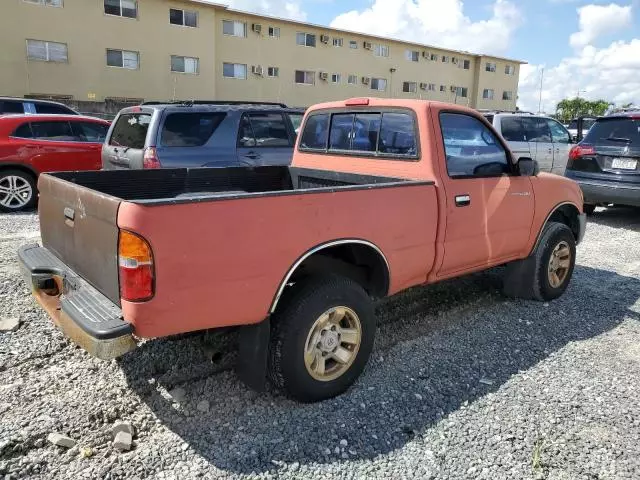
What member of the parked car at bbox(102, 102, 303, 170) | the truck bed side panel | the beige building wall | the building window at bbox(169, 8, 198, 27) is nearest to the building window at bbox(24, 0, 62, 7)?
the beige building wall

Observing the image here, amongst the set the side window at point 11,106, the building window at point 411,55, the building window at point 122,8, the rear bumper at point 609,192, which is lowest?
the rear bumper at point 609,192

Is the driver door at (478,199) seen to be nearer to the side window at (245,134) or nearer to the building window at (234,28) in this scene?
the side window at (245,134)

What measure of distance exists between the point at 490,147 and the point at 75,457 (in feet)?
12.2

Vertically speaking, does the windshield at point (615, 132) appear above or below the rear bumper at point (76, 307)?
above

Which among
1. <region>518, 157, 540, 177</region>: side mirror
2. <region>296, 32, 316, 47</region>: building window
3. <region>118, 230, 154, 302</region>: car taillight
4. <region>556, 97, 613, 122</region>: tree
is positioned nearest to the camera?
<region>118, 230, 154, 302</region>: car taillight

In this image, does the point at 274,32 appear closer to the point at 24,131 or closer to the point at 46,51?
the point at 46,51

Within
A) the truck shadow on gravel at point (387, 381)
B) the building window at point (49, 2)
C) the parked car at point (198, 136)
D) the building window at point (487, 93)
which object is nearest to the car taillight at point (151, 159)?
the parked car at point (198, 136)

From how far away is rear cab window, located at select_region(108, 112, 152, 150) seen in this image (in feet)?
23.9

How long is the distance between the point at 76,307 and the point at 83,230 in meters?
0.46

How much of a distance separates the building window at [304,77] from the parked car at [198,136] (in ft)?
85.2

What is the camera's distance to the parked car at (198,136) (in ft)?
23.4

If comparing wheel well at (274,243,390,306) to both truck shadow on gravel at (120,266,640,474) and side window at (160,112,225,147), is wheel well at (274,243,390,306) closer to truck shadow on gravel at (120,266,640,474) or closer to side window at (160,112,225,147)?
truck shadow on gravel at (120,266,640,474)

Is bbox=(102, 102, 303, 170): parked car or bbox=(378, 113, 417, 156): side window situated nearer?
bbox=(378, 113, 417, 156): side window

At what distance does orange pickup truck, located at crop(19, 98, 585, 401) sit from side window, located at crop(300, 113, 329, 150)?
15mm
